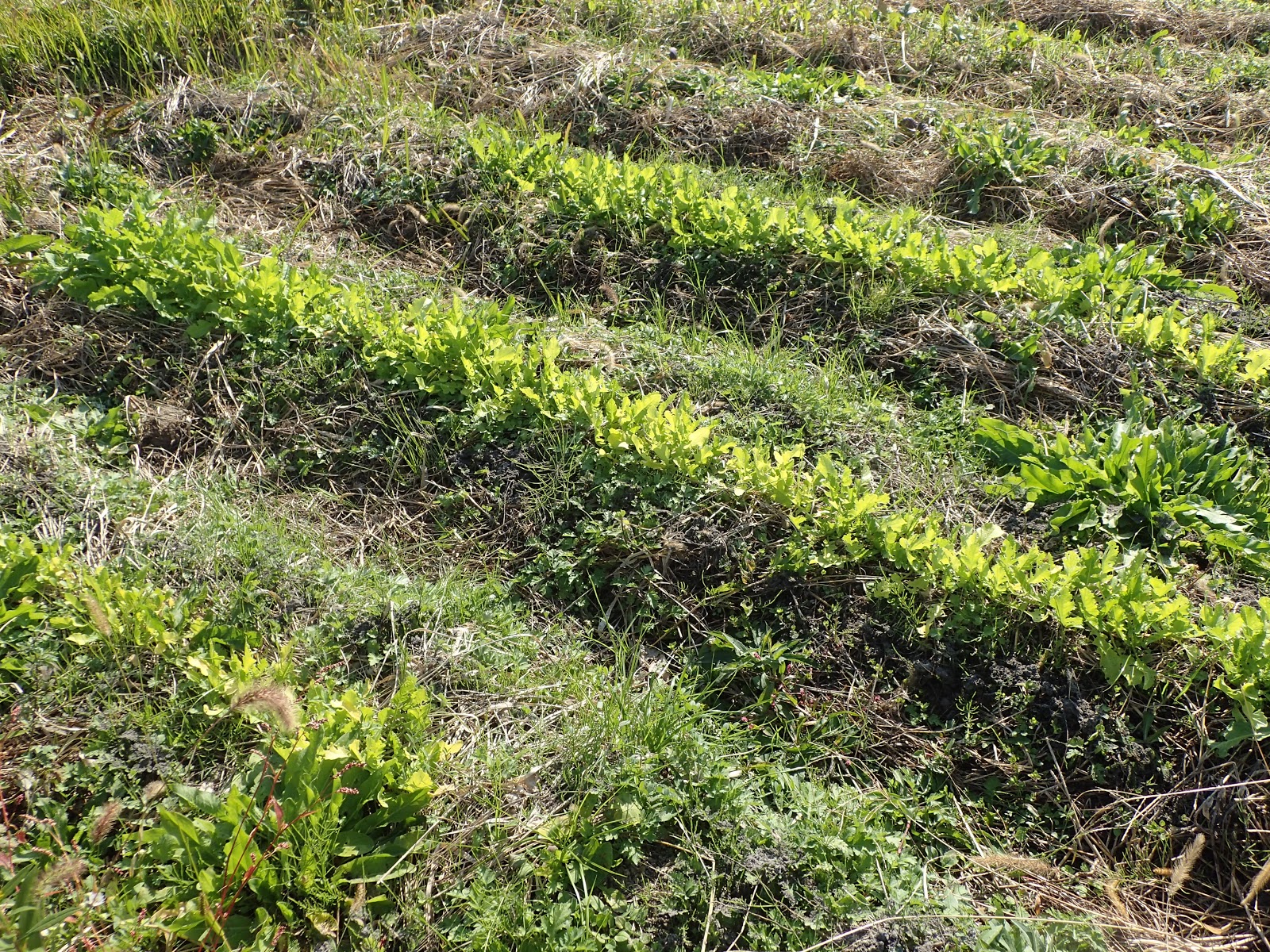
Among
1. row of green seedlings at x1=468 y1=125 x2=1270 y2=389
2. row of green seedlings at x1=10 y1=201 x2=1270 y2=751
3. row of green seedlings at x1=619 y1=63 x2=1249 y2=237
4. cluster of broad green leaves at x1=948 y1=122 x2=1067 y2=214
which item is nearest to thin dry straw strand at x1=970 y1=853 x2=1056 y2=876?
row of green seedlings at x1=10 y1=201 x2=1270 y2=751

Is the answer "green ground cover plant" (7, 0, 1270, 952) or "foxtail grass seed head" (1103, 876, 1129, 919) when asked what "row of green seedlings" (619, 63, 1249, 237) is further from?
"foxtail grass seed head" (1103, 876, 1129, 919)

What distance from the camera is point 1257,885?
8.04 feet

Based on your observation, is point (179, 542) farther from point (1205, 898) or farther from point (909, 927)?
point (1205, 898)

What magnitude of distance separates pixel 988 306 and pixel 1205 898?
8.80 feet

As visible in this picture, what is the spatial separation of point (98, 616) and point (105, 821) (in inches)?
24.6

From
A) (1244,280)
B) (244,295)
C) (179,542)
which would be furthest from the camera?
(1244,280)

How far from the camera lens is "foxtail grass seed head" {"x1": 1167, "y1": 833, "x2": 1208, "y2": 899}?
2.48 m

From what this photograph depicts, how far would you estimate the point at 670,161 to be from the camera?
562cm

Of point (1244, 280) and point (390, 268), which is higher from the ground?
point (390, 268)

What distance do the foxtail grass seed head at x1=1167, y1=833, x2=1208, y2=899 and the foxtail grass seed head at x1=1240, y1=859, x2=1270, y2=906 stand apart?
5.3 inches

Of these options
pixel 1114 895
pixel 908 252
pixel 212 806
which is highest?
pixel 908 252

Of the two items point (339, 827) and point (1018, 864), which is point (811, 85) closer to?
point (1018, 864)

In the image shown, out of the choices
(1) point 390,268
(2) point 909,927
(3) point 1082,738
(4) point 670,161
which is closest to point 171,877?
(2) point 909,927

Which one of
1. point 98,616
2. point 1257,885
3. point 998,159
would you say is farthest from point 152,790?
point 998,159
